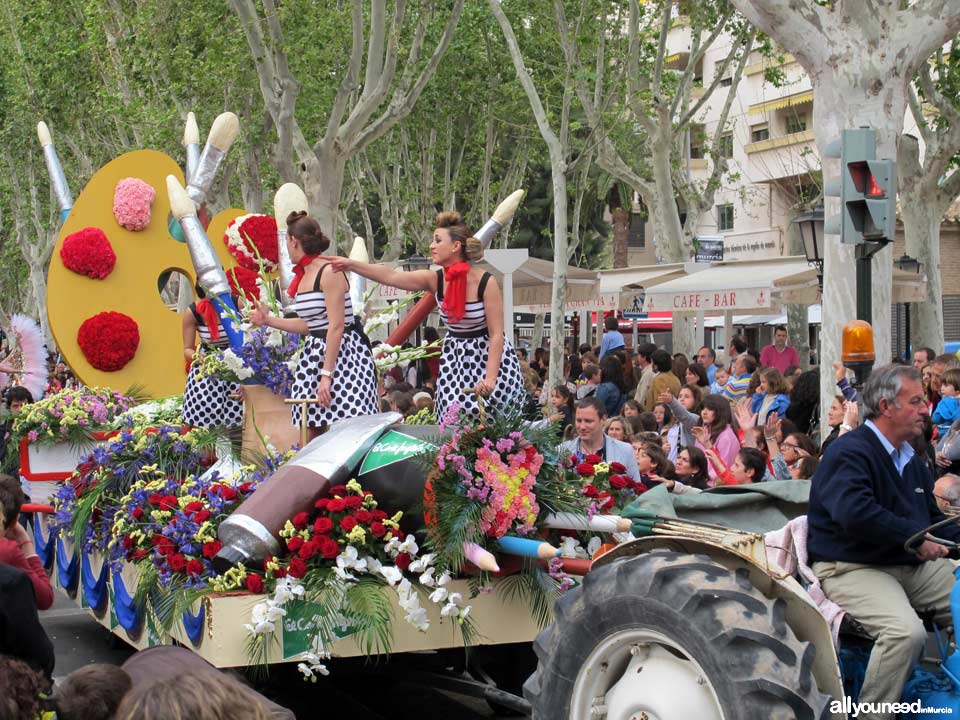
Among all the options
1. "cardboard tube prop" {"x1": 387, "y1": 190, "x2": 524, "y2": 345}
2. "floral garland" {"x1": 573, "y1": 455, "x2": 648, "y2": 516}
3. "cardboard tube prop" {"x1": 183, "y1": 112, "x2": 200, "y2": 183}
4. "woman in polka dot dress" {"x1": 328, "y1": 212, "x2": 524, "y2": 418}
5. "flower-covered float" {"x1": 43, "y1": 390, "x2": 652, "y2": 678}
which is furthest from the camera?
"cardboard tube prop" {"x1": 183, "y1": 112, "x2": 200, "y2": 183}

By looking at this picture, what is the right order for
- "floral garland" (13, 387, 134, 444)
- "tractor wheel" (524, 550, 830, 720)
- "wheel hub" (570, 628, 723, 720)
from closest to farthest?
"tractor wheel" (524, 550, 830, 720) → "wheel hub" (570, 628, 723, 720) → "floral garland" (13, 387, 134, 444)

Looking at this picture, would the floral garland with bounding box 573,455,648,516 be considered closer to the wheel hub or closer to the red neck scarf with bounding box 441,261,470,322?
the red neck scarf with bounding box 441,261,470,322

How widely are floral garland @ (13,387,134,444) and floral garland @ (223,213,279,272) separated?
1517mm

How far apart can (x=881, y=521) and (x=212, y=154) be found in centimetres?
734

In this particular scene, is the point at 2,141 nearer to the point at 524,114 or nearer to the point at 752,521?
the point at 524,114

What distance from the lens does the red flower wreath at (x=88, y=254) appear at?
1120cm

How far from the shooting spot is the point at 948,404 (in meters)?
11.5

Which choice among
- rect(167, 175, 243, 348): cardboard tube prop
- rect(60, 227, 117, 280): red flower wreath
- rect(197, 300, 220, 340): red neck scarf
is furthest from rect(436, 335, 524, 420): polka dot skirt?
rect(60, 227, 117, 280): red flower wreath

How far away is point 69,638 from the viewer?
30.1 feet

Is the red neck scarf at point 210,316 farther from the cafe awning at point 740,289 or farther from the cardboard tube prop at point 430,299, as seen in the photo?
the cafe awning at point 740,289

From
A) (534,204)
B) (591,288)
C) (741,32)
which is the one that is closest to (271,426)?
(591,288)

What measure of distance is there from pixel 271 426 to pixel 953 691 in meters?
4.79

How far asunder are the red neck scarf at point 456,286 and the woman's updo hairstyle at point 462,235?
0.25ft

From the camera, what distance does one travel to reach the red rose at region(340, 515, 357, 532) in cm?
584
